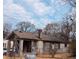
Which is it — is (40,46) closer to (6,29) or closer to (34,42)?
(34,42)

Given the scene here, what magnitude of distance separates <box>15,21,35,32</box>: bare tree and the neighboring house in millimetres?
31

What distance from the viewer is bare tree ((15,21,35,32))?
187cm

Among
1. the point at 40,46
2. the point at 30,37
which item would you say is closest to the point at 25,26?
the point at 30,37

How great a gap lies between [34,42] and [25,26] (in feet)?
0.58

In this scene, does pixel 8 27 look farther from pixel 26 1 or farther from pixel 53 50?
pixel 53 50

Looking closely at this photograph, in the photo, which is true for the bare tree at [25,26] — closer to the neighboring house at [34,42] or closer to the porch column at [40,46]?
the neighboring house at [34,42]

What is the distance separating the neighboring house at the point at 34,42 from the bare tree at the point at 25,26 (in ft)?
0.10

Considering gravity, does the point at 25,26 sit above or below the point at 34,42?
above

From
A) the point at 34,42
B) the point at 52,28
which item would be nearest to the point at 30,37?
the point at 34,42

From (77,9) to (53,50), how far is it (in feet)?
1.56

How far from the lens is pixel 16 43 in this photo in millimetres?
1862

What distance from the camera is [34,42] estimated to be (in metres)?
1.88

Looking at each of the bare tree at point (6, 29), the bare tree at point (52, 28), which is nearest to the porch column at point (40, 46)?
the bare tree at point (52, 28)

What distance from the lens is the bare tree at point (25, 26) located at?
1.87 metres
